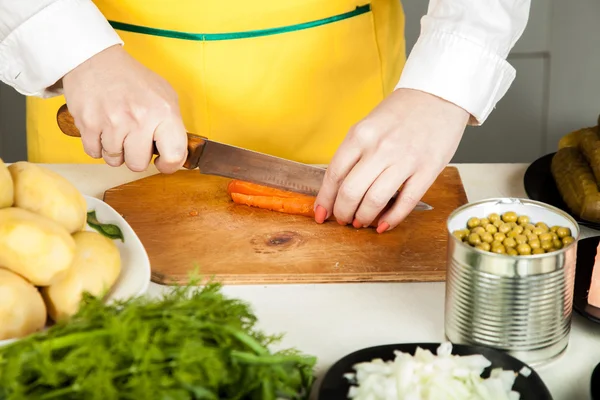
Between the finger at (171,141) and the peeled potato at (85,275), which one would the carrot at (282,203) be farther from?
the peeled potato at (85,275)

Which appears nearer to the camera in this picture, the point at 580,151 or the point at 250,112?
the point at 580,151

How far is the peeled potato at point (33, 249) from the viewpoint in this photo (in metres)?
0.87

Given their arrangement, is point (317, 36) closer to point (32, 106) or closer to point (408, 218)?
point (408, 218)

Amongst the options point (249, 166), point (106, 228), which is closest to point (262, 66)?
point (249, 166)

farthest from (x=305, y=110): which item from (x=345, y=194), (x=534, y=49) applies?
(x=534, y=49)

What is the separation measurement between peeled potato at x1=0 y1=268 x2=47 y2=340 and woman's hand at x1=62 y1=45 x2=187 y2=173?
0.38 metres

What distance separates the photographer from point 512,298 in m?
0.86

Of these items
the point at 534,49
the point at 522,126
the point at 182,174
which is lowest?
the point at 522,126

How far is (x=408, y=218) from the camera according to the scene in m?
1.30

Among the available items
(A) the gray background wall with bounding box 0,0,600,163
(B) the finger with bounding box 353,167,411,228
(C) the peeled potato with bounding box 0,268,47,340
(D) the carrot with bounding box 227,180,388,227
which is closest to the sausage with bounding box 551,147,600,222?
(B) the finger with bounding box 353,167,411,228

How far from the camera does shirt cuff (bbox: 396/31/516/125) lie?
1229mm

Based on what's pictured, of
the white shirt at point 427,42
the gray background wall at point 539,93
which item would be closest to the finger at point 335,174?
the white shirt at point 427,42

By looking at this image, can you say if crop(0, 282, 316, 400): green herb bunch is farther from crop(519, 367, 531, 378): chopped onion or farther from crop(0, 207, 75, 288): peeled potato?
crop(519, 367, 531, 378): chopped onion

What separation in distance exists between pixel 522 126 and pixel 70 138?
1.64m
